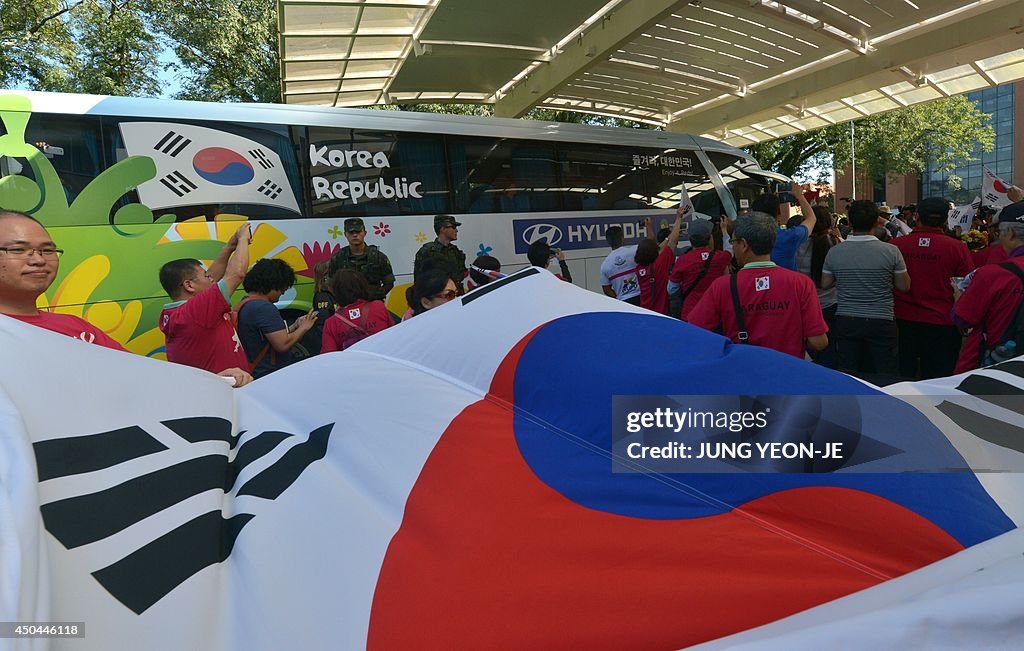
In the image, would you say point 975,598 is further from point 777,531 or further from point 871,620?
Answer: point 777,531

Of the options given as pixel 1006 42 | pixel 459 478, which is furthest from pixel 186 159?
pixel 1006 42

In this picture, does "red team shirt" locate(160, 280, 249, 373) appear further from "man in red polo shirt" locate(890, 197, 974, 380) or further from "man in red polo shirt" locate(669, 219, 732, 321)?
"man in red polo shirt" locate(890, 197, 974, 380)

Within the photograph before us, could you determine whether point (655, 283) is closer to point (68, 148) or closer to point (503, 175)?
point (503, 175)

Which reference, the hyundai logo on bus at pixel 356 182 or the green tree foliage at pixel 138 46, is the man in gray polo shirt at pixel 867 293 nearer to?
the hyundai logo on bus at pixel 356 182

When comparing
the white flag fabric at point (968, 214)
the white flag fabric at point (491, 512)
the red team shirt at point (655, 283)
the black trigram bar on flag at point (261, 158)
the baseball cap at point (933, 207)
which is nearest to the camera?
the white flag fabric at point (491, 512)

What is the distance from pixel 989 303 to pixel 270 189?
724 cm

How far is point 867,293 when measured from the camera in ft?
16.0

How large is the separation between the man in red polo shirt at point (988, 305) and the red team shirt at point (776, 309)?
0.80 meters

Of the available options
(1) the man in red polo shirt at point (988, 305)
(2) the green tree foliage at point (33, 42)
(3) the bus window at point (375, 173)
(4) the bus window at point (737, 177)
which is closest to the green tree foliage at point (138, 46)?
(2) the green tree foliage at point (33, 42)

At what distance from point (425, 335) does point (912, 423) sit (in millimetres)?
1426

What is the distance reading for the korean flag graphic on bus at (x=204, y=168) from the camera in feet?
23.4

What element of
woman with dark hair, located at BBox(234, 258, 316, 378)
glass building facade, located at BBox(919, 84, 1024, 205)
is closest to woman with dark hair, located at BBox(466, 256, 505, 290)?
woman with dark hair, located at BBox(234, 258, 316, 378)

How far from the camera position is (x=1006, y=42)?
9789 millimetres

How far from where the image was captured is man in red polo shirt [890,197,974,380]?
5016mm
